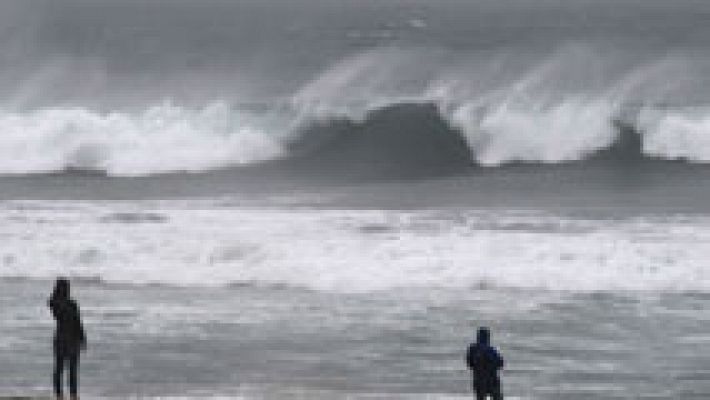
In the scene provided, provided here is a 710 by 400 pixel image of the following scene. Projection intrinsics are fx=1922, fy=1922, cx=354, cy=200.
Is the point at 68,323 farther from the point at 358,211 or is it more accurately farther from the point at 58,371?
the point at 358,211

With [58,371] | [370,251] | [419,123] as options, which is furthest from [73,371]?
[419,123]

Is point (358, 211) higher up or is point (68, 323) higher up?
point (358, 211)

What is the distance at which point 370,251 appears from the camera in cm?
3244

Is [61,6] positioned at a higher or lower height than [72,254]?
higher

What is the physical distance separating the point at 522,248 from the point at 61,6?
80769 mm

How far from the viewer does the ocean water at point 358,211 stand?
23953 mm

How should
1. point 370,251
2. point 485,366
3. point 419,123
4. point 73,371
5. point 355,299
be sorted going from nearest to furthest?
point 485,366
point 73,371
point 355,299
point 370,251
point 419,123

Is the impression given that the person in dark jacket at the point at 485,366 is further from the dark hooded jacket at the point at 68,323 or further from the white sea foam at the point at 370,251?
the white sea foam at the point at 370,251

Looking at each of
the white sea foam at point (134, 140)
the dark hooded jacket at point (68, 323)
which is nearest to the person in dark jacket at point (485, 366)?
the dark hooded jacket at point (68, 323)

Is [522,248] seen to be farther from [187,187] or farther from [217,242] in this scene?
[187,187]

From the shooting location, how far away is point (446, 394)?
21844mm

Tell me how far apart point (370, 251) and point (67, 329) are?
41.7 ft

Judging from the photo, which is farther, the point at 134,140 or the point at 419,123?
the point at 134,140

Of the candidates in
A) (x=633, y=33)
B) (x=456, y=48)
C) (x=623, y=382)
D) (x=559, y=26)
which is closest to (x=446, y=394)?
(x=623, y=382)
